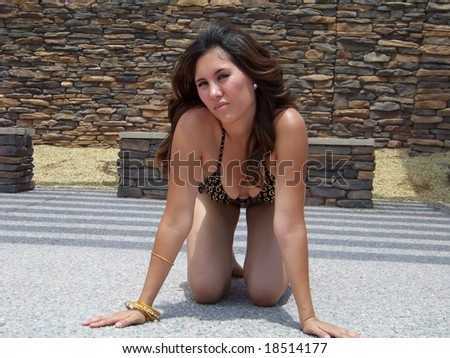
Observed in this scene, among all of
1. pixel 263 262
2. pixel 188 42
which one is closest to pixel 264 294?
pixel 263 262

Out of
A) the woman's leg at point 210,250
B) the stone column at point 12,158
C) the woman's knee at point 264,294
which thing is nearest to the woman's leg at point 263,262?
the woman's knee at point 264,294

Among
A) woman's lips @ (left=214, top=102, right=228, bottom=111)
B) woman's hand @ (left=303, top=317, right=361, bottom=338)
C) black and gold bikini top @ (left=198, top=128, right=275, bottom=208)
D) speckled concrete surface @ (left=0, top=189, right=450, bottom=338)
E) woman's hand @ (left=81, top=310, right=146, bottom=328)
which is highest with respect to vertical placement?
woman's lips @ (left=214, top=102, right=228, bottom=111)

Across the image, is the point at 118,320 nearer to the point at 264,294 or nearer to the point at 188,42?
the point at 264,294

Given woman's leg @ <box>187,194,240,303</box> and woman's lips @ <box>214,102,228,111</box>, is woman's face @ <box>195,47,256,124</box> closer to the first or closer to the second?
woman's lips @ <box>214,102,228,111</box>

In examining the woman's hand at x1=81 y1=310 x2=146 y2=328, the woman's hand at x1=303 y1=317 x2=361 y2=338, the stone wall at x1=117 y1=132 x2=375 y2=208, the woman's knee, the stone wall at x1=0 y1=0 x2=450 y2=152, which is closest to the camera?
the woman's hand at x1=303 y1=317 x2=361 y2=338

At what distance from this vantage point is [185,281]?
9.75 feet

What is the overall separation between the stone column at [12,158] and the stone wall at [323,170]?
4.44ft

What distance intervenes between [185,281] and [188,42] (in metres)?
7.34

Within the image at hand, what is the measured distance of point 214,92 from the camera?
205 centimetres

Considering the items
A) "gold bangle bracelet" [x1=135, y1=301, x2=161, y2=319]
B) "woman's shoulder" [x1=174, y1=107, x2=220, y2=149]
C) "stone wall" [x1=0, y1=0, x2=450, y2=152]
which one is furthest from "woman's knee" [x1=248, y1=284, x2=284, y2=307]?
"stone wall" [x1=0, y1=0, x2=450, y2=152]

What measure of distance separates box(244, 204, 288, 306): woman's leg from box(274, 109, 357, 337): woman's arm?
398 mm

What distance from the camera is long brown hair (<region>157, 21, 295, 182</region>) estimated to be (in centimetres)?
210

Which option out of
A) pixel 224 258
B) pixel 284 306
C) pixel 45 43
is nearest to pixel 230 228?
pixel 224 258

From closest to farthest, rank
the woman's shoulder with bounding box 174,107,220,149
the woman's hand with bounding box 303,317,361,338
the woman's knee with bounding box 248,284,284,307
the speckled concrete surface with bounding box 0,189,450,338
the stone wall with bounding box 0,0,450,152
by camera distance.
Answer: the woman's hand with bounding box 303,317,361,338, the speckled concrete surface with bounding box 0,189,450,338, the woman's shoulder with bounding box 174,107,220,149, the woman's knee with bounding box 248,284,284,307, the stone wall with bounding box 0,0,450,152
